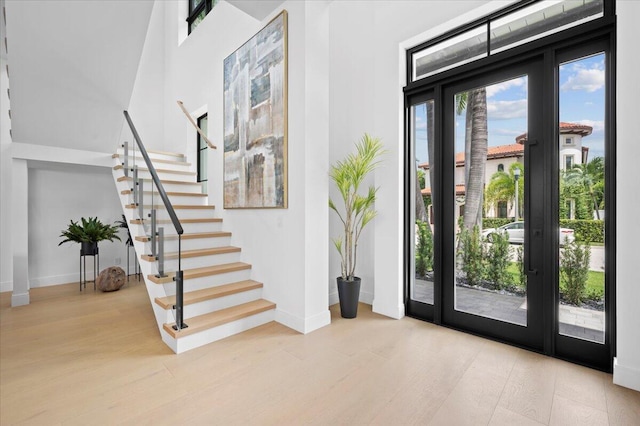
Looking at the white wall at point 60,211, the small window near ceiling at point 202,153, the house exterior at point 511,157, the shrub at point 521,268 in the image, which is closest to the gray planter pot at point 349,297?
the house exterior at point 511,157

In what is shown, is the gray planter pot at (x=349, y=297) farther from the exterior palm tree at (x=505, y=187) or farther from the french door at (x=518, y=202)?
the exterior palm tree at (x=505, y=187)

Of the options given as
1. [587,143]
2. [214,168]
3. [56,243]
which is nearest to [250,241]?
[214,168]

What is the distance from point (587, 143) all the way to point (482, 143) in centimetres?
77

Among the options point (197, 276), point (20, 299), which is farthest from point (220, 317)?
point (20, 299)

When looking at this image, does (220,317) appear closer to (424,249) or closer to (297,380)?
(297,380)

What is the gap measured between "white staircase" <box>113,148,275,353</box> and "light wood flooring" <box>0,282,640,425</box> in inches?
5.3

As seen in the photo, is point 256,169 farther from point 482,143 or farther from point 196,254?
point 482,143

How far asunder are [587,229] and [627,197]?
17.7 inches

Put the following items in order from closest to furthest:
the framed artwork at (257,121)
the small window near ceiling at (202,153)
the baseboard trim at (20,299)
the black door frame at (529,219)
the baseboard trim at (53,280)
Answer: the black door frame at (529,219) < the framed artwork at (257,121) < the baseboard trim at (20,299) < the baseboard trim at (53,280) < the small window near ceiling at (202,153)

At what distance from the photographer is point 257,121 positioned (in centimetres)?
363

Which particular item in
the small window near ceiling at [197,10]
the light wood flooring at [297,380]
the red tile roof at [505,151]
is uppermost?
the small window near ceiling at [197,10]

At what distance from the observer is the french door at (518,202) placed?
7.76 feet

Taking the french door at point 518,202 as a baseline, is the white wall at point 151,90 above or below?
above

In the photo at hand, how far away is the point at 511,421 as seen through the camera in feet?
5.74
